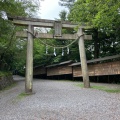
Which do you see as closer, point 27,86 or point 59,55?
point 27,86

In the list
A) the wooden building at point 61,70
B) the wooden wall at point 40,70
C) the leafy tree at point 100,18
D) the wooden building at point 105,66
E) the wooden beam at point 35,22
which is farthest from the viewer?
the wooden wall at point 40,70

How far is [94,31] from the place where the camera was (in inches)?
749

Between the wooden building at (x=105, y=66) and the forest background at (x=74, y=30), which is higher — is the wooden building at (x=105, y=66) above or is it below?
below

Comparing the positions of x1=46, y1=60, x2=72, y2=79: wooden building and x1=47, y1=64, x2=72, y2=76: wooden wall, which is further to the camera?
x1=47, y1=64, x2=72, y2=76: wooden wall

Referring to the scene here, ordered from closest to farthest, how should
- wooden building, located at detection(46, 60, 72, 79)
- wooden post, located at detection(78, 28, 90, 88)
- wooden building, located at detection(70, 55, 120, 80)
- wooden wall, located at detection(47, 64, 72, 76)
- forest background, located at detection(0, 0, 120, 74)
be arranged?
forest background, located at detection(0, 0, 120, 74) → wooden post, located at detection(78, 28, 90, 88) → wooden building, located at detection(70, 55, 120, 80) → wooden building, located at detection(46, 60, 72, 79) → wooden wall, located at detection(47, 64, 72, 76)

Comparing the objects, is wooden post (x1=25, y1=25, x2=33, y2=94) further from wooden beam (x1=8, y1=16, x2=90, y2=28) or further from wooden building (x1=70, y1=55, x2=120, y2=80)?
wooden building (x1=70, y1=55, x2=120, y2=80)

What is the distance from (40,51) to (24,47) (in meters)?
4.45

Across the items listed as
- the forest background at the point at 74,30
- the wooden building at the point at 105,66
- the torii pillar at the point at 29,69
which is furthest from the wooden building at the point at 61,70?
the torii pillar at the point at 29,69

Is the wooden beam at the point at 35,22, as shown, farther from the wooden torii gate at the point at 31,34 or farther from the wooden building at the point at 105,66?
the wooden building at the point at 105,66

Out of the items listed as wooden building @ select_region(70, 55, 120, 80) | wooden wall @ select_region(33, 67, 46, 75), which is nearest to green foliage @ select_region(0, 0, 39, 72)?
wooden wall @ select_region(33, 67, 46, 75)

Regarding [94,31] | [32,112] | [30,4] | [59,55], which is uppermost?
[30,4]

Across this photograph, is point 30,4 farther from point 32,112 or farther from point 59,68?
point 32,112

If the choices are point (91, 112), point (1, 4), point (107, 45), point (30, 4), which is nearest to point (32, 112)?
point (91, 112)

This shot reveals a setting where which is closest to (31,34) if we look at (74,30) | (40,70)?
(74,30)
